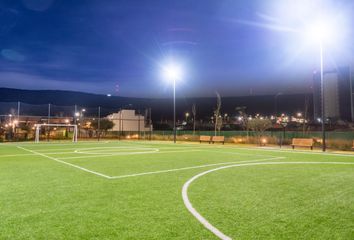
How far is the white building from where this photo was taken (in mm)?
52156

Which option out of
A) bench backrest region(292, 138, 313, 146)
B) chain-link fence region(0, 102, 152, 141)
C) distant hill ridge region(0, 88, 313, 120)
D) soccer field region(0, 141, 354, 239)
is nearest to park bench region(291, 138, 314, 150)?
bench backrest region(292, 138, 313, 146)

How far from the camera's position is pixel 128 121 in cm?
5275

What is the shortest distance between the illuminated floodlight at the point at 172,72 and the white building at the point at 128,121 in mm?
19268

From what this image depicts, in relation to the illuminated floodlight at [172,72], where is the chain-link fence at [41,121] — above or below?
below

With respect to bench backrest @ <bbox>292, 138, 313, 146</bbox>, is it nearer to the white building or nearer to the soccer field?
the soccer field

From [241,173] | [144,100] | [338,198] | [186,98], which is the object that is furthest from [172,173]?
[144,100]

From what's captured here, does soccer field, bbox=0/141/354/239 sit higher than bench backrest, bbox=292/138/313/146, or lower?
lower

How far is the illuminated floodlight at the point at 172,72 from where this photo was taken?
1216 inches

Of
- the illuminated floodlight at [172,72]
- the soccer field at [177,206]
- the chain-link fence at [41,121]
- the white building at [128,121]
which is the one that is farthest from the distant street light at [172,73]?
the soccer field at [177,206]

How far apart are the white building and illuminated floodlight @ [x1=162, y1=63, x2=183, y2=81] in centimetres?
1927

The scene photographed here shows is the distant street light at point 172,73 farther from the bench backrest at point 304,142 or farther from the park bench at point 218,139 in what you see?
the bench backrest at point 304,142

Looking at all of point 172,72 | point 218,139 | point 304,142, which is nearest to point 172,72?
point 172,72

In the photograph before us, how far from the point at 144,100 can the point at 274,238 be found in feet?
439

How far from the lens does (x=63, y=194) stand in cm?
575
